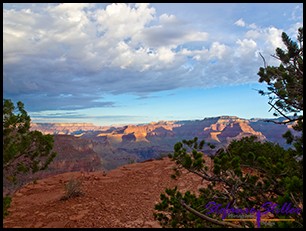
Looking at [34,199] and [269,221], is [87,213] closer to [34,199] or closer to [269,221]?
[34,199]

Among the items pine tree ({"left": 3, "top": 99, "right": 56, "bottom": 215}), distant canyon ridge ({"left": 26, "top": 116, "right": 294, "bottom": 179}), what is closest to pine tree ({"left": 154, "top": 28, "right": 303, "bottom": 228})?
pine tree ({"left": 3, "top": 99, "right": 56, "bottom": 215})

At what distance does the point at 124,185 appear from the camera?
13781 mm

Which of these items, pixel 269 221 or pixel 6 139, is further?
pixel 6 139

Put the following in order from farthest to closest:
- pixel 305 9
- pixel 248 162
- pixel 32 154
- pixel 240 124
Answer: pixel 240 124, pixel 32 154, pixel 248 162, pixel 305 9

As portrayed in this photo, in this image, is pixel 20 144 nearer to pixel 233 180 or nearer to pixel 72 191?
pixel 72 191

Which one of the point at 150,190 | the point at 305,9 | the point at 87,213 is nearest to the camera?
the point at 305,9

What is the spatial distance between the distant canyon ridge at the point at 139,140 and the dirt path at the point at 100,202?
40158 millimetres

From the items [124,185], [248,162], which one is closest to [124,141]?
[124,185]

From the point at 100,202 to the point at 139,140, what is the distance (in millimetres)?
135749

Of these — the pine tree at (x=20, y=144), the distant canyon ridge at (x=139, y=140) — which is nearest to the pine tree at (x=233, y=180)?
the pine tree at (x=20, y=144)

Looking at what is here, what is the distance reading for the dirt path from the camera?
30.1 feet

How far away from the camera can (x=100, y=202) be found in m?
11.1

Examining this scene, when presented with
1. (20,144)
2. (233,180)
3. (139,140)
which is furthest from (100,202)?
(139,140)

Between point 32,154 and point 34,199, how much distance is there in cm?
642
